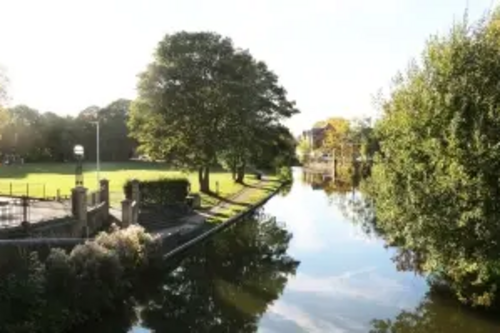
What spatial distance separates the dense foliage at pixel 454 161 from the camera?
1677 cm

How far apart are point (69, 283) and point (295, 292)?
8779mm

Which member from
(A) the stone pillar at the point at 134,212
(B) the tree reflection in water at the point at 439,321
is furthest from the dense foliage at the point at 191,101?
(B) the tree reflection in water at the point at 439,321

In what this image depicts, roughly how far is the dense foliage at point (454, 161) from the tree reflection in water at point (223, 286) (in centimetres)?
598

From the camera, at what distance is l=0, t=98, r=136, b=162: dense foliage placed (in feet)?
304

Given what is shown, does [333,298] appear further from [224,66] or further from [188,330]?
[224,66]

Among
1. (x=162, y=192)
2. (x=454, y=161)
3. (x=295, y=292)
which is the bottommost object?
(x=295, y=292)

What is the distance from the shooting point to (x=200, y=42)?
151ft

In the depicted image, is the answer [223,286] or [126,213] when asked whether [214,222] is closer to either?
[126,213]

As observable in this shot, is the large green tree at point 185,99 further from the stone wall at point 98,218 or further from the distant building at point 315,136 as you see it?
the distant building at point 315,136

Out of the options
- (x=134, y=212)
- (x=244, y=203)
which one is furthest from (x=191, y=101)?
(x=134, y=212)

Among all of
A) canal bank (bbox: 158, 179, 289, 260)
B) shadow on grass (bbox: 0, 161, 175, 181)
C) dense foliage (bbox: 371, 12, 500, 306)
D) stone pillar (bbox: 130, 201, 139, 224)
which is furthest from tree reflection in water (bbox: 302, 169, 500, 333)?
shadow on grass (bbox: 0, 161, 175, 181)

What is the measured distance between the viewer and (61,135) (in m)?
96.9

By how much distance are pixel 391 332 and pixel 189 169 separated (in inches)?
1228

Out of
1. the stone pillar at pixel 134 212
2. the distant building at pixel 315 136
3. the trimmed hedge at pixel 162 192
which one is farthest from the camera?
the distant building at pixel 315 136
